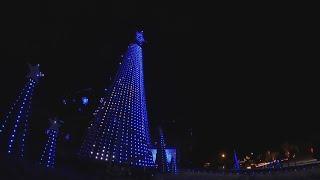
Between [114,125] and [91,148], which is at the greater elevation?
[114,125]

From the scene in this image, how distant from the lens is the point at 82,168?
58.9ft

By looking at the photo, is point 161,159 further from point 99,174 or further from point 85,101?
point 85,101

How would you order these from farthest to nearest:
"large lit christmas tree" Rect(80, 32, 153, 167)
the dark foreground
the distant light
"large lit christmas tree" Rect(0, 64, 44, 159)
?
1. the distant light
2. "large lit christmas tree" Rect(80, 32, 153, 167)
3. "large lit christmas tree" Rect(0, 64, 44, 159)
4. the dark foreground

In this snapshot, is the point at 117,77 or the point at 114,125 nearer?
the point at 114,125

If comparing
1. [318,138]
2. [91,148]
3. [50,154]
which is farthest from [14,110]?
[318,138]

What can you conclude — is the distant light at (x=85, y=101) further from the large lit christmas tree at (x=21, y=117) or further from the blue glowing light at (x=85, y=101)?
the large lit christmas tree at (x=21, y=117)

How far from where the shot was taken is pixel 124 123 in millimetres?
18078

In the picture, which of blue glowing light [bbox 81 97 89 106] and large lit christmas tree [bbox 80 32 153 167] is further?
blue glowing light [bbox 81 97 89 106]

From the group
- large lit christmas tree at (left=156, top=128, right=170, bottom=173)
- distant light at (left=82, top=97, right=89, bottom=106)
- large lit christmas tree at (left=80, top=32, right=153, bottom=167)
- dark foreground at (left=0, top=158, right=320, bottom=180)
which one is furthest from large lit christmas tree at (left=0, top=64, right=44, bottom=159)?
distant light at (left=82, top=97, right=89, bottom=106)

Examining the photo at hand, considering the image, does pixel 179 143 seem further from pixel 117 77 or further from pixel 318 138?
pixel 117 77

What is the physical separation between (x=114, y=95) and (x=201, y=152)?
2396 cm

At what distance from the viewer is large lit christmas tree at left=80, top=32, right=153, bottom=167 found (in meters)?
17.0

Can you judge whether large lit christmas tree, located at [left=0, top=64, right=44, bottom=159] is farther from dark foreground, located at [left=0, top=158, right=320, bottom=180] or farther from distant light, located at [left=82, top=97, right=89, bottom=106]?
distant light, located at [left=82, top=97, right=89, bottom=106]

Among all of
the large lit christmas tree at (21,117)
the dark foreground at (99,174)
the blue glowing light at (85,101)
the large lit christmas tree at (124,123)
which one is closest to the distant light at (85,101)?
the blue glowing light at (85,101)
